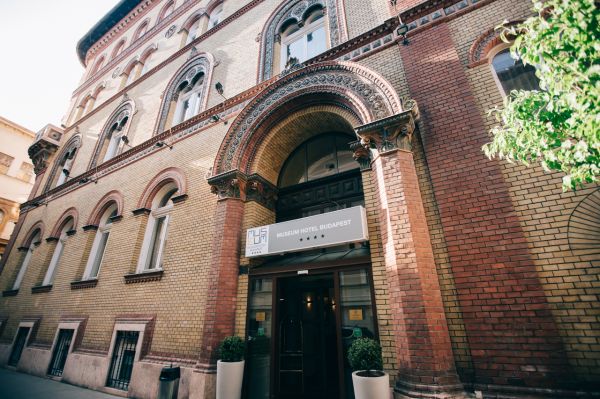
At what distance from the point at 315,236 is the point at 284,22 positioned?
8.02 metres

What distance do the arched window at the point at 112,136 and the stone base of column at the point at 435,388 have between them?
45.3 ft

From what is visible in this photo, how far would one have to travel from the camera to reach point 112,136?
43.5ft

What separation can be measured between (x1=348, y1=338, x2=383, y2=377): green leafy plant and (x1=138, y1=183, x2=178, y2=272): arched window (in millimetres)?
6166

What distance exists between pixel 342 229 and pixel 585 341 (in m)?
3.31

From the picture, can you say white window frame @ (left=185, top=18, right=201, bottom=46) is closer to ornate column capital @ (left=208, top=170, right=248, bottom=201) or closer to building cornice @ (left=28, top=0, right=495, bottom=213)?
building cornice @ (left=28, top=0, right=495, bottom=213)

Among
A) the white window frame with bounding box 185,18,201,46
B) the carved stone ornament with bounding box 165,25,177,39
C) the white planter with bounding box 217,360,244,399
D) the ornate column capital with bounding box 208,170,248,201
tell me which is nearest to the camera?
the white planter with bounding box 217,360,244,399

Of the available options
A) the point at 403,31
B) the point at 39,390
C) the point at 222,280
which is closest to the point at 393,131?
the point at 403,31

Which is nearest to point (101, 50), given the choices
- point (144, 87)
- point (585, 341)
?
point (144, 87)

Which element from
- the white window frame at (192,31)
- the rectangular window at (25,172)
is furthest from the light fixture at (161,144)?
the rectangular window at (25,172)

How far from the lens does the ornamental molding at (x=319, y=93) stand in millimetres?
5316

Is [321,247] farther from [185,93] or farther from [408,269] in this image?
[185,93]

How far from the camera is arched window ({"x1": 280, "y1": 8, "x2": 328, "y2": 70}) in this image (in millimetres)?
8633

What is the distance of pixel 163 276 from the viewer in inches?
287

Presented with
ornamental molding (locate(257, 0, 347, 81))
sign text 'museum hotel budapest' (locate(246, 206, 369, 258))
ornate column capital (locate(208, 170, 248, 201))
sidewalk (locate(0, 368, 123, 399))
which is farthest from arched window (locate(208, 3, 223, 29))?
sidewalk (locate(0, 368, 123, 399))
